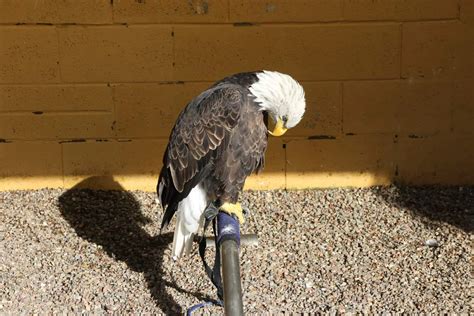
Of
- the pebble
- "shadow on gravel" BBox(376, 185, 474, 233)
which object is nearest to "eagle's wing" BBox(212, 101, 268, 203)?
the pebble

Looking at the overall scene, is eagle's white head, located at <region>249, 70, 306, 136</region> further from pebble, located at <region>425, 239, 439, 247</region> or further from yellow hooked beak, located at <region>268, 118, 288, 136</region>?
pebble, located at <region>425, 239, 439, 247</region>

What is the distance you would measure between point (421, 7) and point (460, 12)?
9.6 inches

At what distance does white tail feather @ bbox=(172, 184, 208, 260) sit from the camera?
12.1ft

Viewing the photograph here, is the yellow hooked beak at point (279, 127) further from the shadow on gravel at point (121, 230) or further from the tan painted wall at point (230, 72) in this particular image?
the tan painted wall at point (230, 72)

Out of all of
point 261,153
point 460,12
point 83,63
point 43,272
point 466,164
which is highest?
point 460,12

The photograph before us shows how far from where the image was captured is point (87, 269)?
3986mm

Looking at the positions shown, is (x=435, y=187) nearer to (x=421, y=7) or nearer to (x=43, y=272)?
(x=421, y=7)

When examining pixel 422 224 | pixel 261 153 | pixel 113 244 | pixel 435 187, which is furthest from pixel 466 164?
Answer: pixel 113 244

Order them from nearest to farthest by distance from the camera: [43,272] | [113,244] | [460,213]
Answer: [43,272] < [113,244] < [460,213]

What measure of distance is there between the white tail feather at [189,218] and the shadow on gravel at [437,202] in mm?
1472

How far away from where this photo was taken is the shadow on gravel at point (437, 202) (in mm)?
4453

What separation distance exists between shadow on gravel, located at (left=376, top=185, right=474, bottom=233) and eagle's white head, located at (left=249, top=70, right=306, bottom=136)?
144 centimetres

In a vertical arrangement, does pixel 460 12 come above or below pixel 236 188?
above

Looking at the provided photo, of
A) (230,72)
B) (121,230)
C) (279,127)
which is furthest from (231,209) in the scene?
(230,72)
